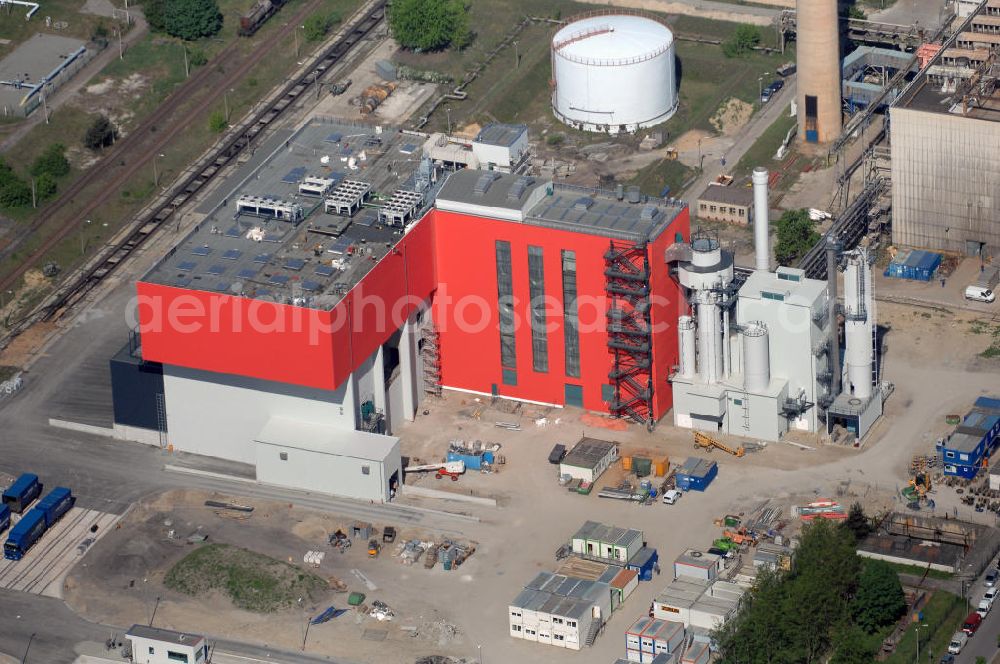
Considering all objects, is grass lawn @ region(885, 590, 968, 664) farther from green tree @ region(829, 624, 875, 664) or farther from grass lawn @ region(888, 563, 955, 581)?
green tree @ region(829, 624, 875, 664)

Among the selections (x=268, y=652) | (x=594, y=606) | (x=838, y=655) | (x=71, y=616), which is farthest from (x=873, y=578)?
(x=71, y=616)

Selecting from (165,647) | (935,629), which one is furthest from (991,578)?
(165,647)

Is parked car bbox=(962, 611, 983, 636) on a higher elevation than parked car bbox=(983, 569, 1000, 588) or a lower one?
higher

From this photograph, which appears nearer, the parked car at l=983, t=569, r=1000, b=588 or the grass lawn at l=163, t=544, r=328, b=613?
the parked car at l=983, t=569, r=1000, b=588

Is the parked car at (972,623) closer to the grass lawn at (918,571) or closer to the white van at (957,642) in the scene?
the white van at (957,642)

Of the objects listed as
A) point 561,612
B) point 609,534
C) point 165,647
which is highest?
point 165,647

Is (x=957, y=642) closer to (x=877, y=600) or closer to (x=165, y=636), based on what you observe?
(x=877, y=600)

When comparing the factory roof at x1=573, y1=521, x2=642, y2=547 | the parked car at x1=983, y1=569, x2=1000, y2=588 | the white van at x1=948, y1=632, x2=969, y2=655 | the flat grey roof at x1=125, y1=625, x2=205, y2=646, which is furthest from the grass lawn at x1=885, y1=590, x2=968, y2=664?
the flat grey roof at x1=125, y1=625, x2=205, y2=646
